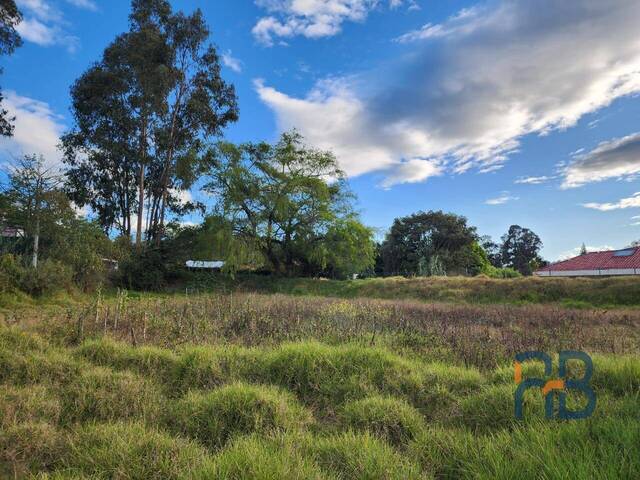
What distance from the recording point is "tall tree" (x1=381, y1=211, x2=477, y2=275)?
4300 cm

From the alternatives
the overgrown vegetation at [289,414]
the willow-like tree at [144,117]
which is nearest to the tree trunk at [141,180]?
the willow-like tree at [144,117]

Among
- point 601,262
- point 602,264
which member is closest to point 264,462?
point 602,264

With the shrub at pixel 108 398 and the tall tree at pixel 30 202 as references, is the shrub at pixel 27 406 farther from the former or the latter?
the tall tree at pixel 30 202

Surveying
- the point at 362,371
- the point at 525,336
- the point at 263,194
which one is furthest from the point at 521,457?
the point at 263,194

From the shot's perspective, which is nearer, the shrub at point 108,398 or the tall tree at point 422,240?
the shrub at point 108,398

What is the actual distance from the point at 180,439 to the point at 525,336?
6104mm

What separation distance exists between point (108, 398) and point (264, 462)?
7.19 ft

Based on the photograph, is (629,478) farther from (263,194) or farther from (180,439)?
(263,194)

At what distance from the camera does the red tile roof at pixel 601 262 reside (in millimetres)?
31031

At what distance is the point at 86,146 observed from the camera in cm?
2383

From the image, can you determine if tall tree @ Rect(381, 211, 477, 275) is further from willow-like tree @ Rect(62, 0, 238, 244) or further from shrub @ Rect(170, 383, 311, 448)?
shrub @ Rect(170, 383, 311, 448)

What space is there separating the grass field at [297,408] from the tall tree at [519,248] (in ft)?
184

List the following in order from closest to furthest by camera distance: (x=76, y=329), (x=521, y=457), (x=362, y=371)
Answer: (x=521, y=457) → (x=362, y=371) → (x=76, y=329)

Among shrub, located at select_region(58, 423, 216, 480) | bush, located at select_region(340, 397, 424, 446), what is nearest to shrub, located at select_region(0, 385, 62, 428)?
shrub, located at select_region(58, 423, 216, 480)
